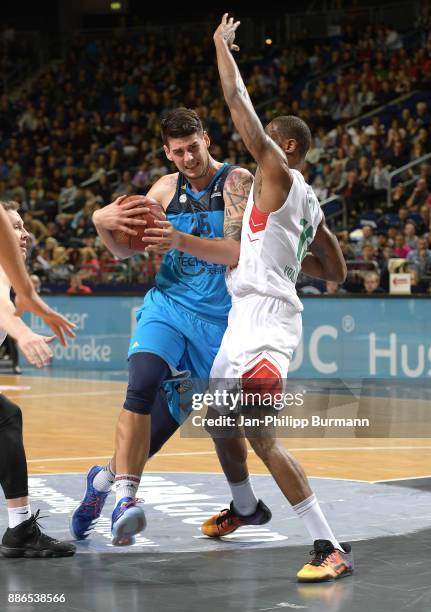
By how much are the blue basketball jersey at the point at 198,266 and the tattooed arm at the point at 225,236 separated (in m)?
0.11

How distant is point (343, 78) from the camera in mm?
23125

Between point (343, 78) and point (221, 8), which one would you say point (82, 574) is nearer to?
point (343, 78)

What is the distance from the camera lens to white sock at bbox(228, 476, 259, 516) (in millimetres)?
5977

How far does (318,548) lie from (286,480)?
1.11ft

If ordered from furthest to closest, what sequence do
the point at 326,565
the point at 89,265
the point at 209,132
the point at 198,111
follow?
the point at 198,111 → the point at 209,132 → the point at 89,265 → the point at 326,565

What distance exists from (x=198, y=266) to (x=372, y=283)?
9.84 meters

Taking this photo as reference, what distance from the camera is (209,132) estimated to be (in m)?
23.5

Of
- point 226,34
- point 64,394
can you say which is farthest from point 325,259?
point 64,394

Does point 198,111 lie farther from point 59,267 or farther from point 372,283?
point 372,283

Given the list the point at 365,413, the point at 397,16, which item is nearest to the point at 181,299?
the point at 365,413

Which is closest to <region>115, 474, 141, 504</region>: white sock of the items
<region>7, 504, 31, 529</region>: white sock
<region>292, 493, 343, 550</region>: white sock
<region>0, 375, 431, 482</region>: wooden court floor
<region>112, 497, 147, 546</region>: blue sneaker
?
<region>112, 497, 147, 546</region>: blue sneaker

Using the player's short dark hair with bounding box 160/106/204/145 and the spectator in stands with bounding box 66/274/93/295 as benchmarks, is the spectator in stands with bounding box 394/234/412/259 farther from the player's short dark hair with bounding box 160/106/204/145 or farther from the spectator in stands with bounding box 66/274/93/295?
the player's short dark hair with bounding box 160/106/204/145

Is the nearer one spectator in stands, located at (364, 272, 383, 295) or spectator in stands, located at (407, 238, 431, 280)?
spectator in stands, located at (407, 238, 431, 280)

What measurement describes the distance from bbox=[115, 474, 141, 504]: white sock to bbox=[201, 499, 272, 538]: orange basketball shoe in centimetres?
75
